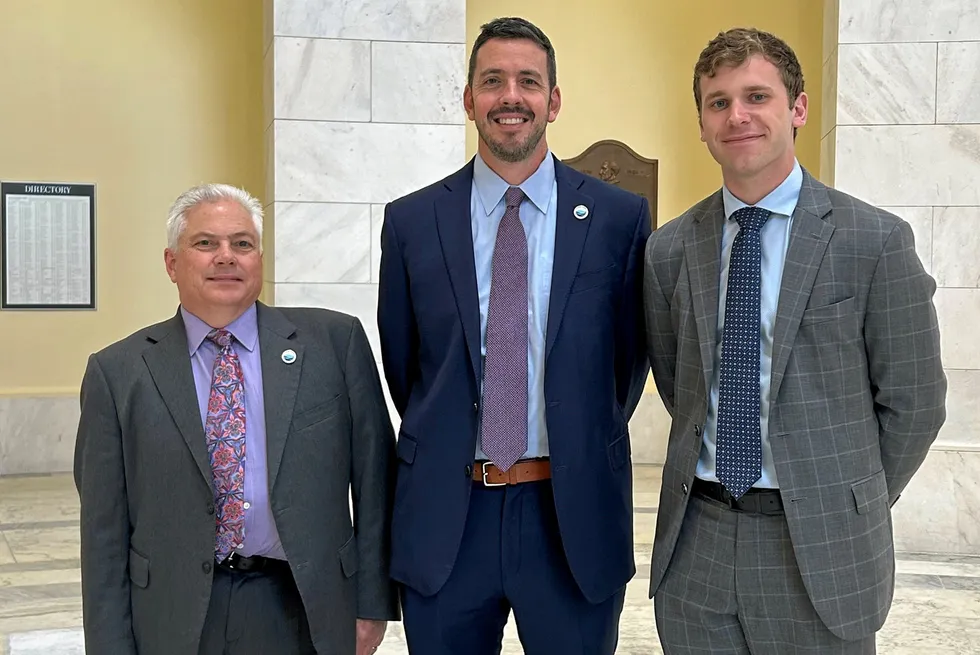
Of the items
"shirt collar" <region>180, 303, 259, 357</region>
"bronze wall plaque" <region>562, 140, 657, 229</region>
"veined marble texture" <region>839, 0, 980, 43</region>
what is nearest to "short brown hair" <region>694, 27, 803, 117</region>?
"shirt collar" <region>180, 303, 259, 357</region>

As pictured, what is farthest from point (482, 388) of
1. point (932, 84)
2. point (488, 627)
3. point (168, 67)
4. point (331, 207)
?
point (168, 67)

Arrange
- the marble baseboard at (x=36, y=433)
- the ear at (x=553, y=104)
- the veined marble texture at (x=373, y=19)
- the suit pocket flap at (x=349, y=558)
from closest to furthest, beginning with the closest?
1. the suit pocket flap at (x=349, y=558)
2. the ear at (x=553, y=104)
3. the veined marble texture at (x=373, y=19)
4. the marble baseboard at (x=36, y=433)

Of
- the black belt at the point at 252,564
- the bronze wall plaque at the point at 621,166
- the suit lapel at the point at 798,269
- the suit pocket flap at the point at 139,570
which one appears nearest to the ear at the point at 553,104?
the suit lapel at the point at 798,269

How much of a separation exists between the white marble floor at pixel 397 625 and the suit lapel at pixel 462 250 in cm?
229

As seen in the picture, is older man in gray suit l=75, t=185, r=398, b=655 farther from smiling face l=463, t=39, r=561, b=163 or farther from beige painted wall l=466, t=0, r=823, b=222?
beige painted wall l=466, t=0, r=823, b=222

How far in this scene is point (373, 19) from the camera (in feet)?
21.1

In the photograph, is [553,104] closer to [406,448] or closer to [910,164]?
[406,448]

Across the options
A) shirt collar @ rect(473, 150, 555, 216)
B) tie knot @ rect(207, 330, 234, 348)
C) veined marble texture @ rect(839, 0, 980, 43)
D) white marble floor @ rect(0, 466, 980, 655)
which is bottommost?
white marble floor @ rect(0, 466, 980, 655)

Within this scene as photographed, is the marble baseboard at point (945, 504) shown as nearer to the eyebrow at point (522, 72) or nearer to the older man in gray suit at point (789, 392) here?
the older man in gray suit at point (789, 392)

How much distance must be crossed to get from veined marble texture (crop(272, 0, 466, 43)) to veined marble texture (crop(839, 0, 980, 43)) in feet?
7.99

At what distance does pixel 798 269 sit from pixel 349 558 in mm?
1334

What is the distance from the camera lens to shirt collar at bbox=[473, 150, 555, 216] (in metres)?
2.76

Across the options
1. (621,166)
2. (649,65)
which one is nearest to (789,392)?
(621,166)

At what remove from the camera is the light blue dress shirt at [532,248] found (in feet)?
8.76
